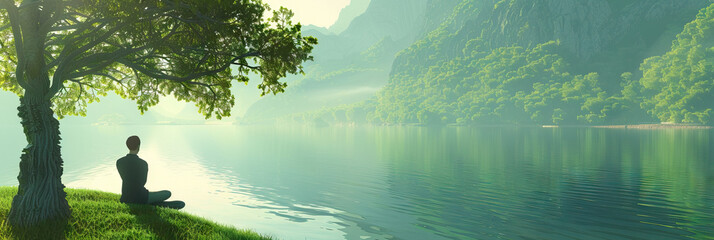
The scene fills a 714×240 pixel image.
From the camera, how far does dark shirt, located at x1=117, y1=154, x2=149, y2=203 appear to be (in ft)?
38.4

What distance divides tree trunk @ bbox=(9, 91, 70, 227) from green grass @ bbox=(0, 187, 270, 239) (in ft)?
1.26

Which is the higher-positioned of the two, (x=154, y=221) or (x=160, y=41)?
(x=160, y=41)

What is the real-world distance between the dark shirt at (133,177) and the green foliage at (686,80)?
149 m

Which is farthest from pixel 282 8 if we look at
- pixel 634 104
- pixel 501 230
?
pixel 634 104

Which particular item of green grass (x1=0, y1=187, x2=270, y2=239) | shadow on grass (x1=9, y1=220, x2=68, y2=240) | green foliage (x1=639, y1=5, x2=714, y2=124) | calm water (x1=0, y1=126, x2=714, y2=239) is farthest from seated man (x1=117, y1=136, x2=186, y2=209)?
green foliage (x1=639, y1=5, x2=714, y2=124)

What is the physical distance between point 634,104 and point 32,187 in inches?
7067

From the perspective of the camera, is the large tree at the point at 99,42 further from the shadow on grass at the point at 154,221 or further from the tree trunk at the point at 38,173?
the shadow on grass at the point at 154,221

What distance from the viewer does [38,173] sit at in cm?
1121

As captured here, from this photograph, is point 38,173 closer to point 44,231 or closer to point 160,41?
point 44,231

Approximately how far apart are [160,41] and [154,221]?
500 centimetres

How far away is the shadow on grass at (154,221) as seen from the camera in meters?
10.5

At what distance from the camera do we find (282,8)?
13750 mm

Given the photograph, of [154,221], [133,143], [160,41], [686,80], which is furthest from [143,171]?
[686,80]

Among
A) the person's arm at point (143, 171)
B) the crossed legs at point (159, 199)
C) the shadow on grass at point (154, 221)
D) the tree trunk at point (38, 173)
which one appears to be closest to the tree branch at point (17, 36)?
the tree trunk at point (38, 173)
